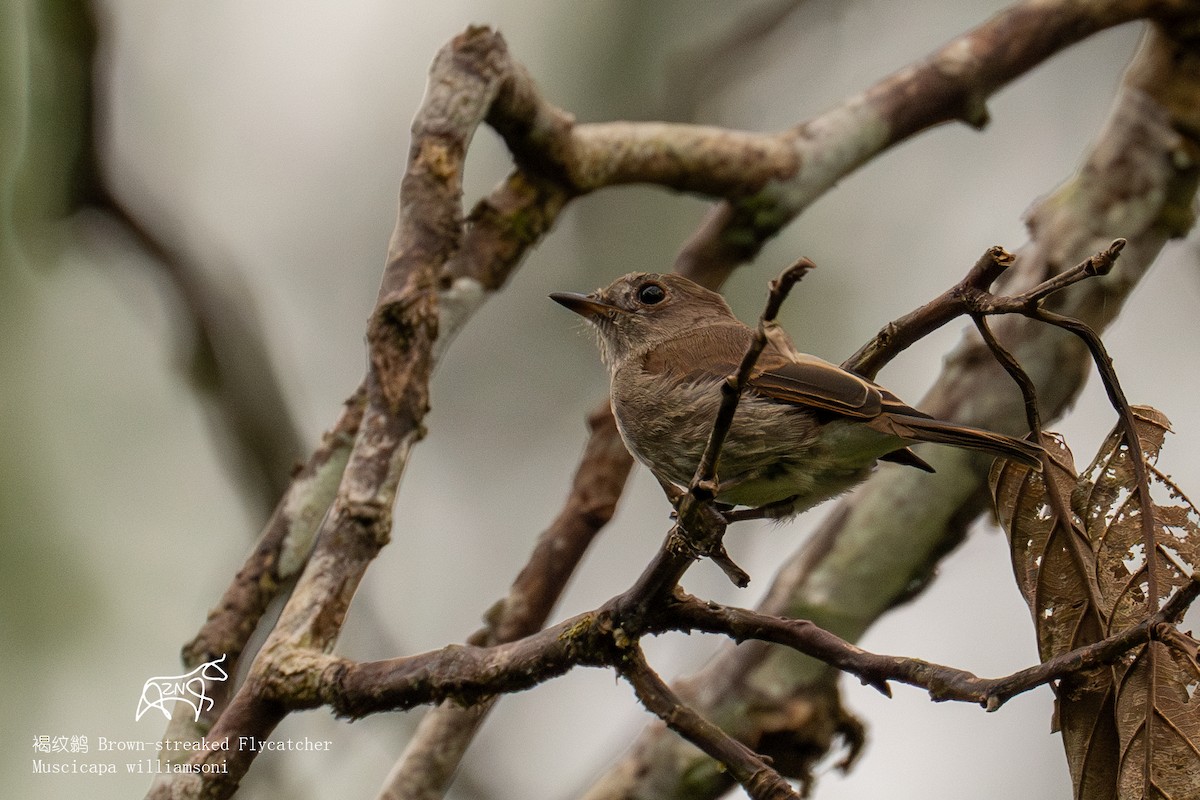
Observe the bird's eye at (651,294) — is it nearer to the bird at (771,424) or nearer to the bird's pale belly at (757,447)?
the bird at (771,424)

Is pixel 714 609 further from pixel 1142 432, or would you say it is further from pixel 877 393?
pixel 1142 432

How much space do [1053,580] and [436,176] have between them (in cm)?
196

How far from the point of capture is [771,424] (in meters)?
2.93

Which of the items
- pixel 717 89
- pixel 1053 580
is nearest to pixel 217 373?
pixel 717 89

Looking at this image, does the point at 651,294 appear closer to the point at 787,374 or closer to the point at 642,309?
the point at 642,309

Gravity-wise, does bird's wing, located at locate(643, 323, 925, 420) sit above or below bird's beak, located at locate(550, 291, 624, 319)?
below

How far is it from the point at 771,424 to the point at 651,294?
3.83ft

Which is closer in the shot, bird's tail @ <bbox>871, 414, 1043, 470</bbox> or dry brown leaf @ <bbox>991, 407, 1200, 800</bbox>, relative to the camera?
dry brown leaf @ <bbox>991, 407, 1200, 800</bbox>

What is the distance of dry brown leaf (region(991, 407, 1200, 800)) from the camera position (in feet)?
6.89

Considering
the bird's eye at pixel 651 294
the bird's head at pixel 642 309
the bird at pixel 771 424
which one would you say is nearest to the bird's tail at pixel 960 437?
the bird at pixel 771 424

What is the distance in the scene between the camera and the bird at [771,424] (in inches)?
110

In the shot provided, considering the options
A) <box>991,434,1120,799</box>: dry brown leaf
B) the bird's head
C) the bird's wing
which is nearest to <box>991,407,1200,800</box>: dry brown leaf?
<box>991,434,1120,799</box>: dry brown leaf

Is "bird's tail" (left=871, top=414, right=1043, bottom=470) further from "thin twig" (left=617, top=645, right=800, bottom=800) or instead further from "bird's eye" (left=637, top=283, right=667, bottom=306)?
"bird's eye" (left=637, top=283, right=667, bottom=306)

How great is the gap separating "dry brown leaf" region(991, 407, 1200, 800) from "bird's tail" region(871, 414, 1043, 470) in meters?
0.08
